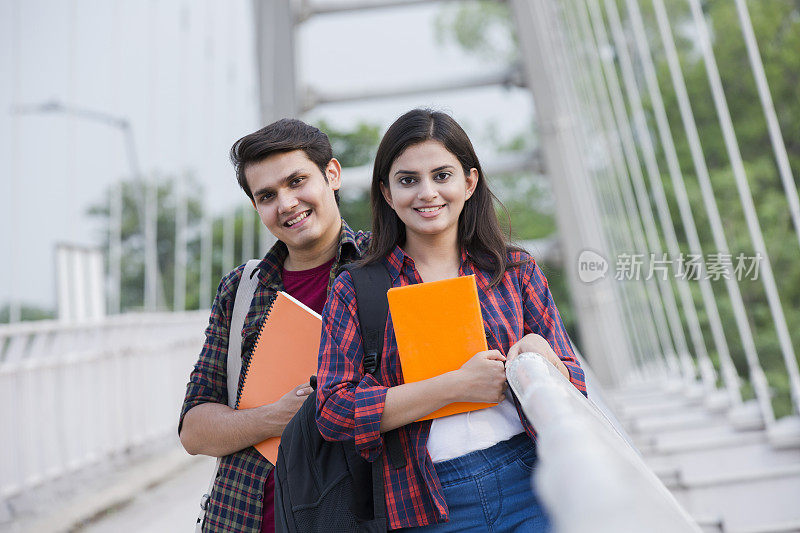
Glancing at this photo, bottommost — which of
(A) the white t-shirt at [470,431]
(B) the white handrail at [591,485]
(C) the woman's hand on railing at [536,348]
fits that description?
(B) the white handrail at [591,485]

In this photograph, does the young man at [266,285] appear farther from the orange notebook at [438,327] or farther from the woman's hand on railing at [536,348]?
the woman's hand on railing at [536,348]

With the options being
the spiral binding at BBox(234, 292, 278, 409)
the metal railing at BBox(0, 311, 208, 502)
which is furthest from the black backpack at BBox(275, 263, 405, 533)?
the metal railing at BBox(0, 311, 208, 502)

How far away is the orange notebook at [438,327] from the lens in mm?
1155

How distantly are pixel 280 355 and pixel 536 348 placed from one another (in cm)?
46

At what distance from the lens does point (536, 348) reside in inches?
45.0

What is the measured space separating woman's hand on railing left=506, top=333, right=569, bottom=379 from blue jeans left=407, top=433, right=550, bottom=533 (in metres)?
0.14

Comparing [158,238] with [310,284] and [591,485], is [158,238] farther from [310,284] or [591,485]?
[591,485]

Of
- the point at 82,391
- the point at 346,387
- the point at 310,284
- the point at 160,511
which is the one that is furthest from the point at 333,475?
the point at 82,391

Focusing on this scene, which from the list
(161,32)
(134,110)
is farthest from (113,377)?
(134,110)

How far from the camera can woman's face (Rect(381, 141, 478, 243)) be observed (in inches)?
51.6

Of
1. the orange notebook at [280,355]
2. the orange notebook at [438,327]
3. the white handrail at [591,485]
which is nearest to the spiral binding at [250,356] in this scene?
the orange notebook at [280,355]

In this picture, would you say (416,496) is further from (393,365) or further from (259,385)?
(259,385)

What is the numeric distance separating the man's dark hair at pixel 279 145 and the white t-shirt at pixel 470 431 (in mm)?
555

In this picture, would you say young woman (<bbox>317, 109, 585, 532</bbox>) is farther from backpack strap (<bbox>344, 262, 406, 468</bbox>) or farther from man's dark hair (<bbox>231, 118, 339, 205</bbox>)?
man's dark hair (<bbox>231, 118, 339, 205</bbox>)
